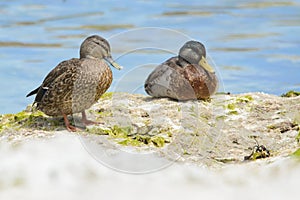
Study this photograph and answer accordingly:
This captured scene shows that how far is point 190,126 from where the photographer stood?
6477 millimetres

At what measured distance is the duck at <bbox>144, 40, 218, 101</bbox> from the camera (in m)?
7.39

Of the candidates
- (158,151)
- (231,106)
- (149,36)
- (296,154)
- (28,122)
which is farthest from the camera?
(149,36)

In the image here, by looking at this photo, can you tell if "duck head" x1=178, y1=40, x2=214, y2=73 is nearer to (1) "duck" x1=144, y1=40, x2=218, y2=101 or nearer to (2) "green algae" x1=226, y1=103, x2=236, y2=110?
(1) "duck" x1=144, y1=40, x2=218, y2=101

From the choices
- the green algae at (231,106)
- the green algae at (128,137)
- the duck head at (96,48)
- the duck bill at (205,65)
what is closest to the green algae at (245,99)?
the green algae at (231,106)

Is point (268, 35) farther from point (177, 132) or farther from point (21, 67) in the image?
point (177, 132)

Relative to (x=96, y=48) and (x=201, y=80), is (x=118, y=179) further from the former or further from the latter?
(x=201, y=80)

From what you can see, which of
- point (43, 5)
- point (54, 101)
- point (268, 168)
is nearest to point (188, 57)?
point (54, 101)

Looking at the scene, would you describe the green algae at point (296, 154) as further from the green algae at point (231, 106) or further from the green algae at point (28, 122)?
the green algae at point (28, 122)

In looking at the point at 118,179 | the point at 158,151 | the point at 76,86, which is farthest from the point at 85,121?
the point at 118,179

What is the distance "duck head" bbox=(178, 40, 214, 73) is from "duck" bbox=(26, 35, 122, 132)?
1.44m

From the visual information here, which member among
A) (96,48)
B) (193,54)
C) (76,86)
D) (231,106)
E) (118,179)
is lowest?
(231,106)

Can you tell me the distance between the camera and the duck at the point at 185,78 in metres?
7.39

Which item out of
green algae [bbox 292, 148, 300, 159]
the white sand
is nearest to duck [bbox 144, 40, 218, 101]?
the white sand

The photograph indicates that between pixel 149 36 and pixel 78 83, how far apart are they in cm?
411
